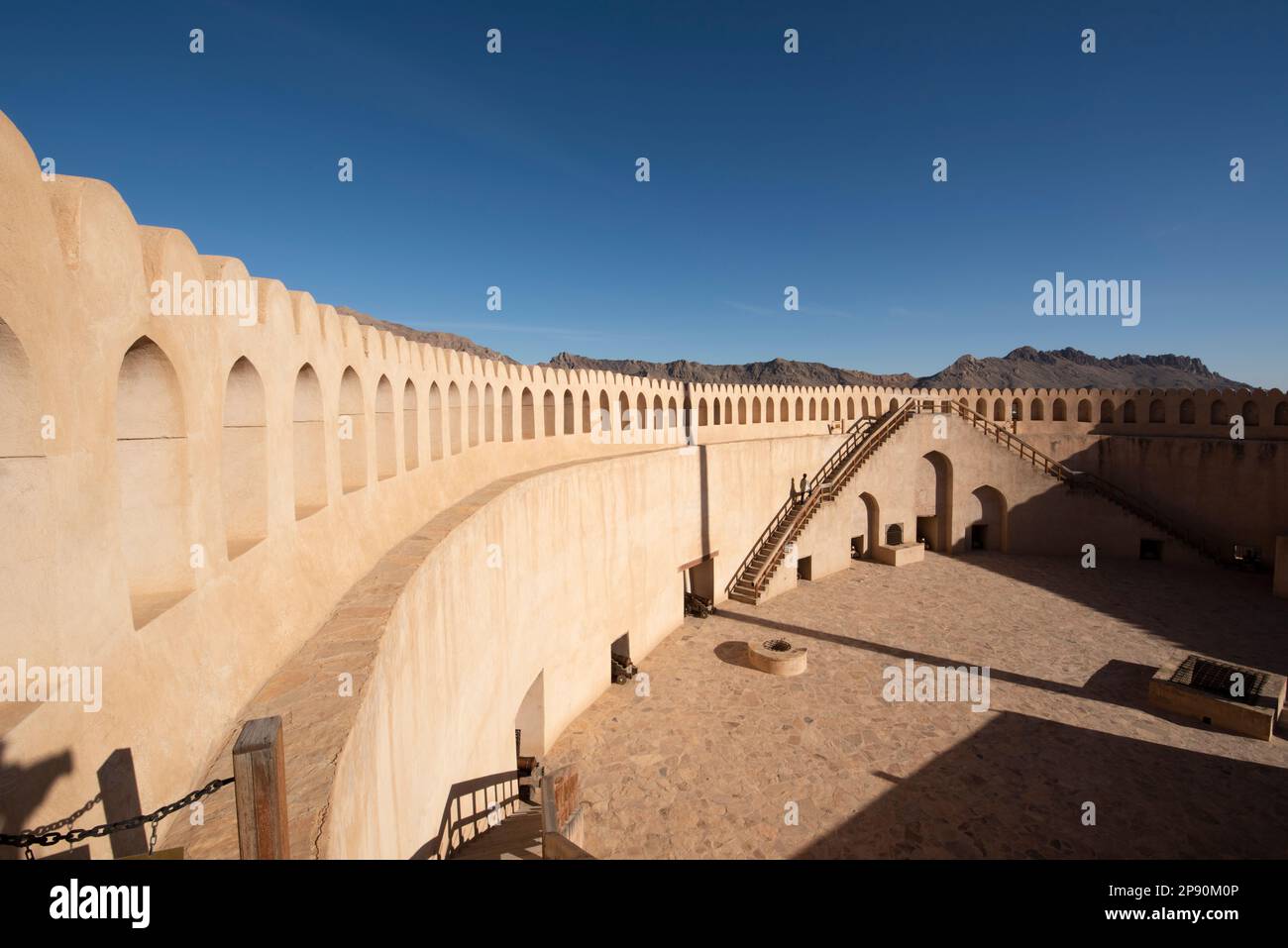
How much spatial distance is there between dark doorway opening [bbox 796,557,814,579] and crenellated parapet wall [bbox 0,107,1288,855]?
15.9m

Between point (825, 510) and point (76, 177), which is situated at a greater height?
point (76, 177)

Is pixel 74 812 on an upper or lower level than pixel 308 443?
lower

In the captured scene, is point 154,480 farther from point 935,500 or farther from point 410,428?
point 935,500

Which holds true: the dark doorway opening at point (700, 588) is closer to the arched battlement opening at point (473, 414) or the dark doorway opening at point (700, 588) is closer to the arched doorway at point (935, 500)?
the arched battlement opening at point (473, 414)

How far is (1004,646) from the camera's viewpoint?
47.8 ft

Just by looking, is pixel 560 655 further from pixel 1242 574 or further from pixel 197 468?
pixel 1242 574

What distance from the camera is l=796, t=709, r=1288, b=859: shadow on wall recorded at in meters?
8.20

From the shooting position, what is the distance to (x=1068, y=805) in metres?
8.96

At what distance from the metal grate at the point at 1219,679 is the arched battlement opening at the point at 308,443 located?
15184mm

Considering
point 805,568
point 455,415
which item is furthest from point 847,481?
point 455,415

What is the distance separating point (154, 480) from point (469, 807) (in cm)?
559

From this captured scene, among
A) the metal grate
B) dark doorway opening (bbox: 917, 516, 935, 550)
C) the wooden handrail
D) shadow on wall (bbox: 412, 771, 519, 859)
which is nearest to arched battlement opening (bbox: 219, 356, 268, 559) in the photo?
shadow on wall (bbox: 412, 771, 519, 859)
